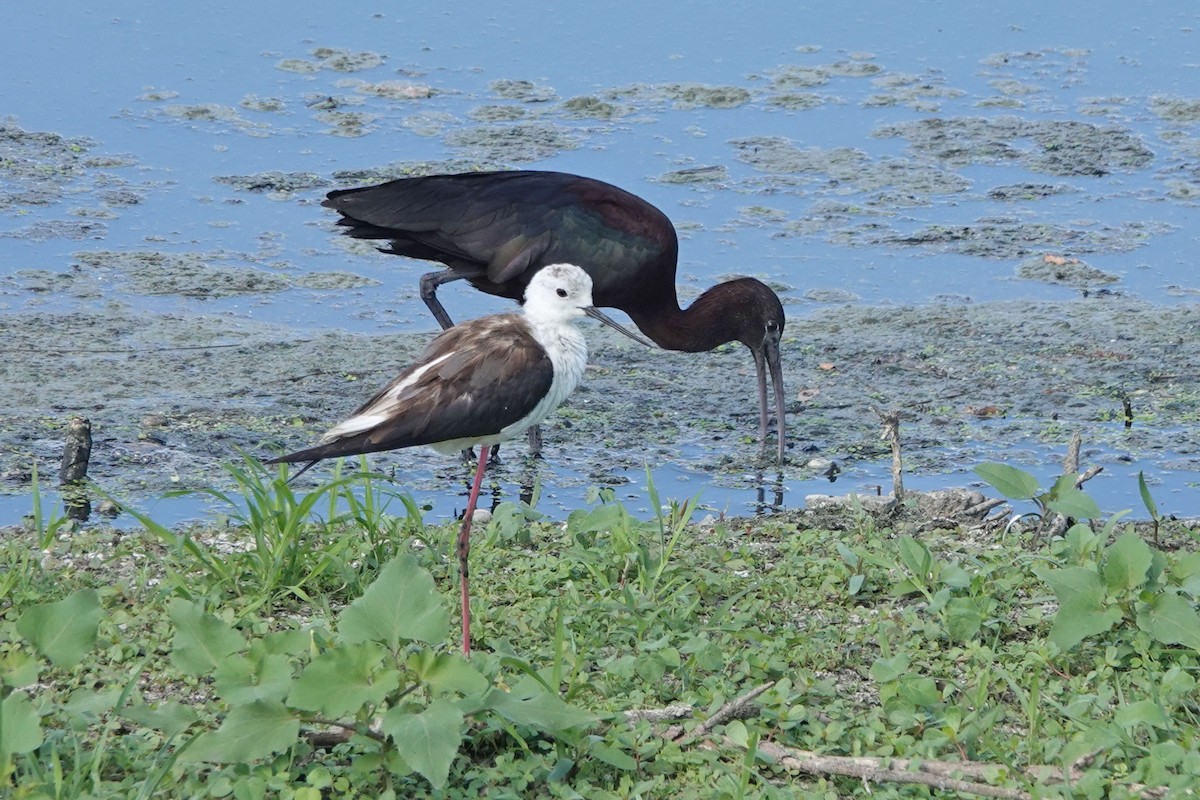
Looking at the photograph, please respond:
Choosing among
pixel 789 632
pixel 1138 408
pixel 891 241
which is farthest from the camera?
pixel 891 241

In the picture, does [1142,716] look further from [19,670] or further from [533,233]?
[533,233]

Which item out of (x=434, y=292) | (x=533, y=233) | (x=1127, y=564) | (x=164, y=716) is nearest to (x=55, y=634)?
(x=164, y=716)

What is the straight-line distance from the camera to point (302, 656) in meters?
3.90

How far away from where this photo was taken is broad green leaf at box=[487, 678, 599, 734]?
3.31 metres

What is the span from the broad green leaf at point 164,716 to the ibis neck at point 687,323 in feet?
12.4

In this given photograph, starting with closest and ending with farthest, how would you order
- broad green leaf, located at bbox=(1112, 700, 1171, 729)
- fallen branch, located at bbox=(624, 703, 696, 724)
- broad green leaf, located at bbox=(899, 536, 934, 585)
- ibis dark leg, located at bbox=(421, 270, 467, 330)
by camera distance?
broad green leaf, located at bbox=(1112, 700, 1171, 729), fallen branch, located at bbox=(624, 703, 696, 724), broad green leaf, located at bbox=(899, 536, 934, 585), ibis dark leg, located at bbox=(421, 270, 467, 330)

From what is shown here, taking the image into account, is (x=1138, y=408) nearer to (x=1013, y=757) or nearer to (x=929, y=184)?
(x=929, y=184)

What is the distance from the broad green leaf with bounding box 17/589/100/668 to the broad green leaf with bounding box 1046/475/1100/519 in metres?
2.45

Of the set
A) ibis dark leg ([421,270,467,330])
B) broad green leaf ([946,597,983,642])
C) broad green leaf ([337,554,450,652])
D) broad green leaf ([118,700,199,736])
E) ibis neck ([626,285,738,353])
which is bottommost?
broad green leaf ([946,597,983,642])

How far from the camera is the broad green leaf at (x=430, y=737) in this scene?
3.05 meters

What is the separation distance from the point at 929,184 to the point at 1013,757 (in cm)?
558

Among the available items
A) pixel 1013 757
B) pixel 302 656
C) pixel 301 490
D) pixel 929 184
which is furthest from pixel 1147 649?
pixel 929 184

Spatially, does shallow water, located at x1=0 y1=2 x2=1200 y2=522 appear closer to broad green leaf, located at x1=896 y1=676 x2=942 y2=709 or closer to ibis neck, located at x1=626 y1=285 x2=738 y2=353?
ibis neck, located at x1=626 y1=285 x2=738 y2=353

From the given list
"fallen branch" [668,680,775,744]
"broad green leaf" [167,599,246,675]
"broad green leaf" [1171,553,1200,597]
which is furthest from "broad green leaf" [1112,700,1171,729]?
"broad green leaf" [167,599,246,675]
